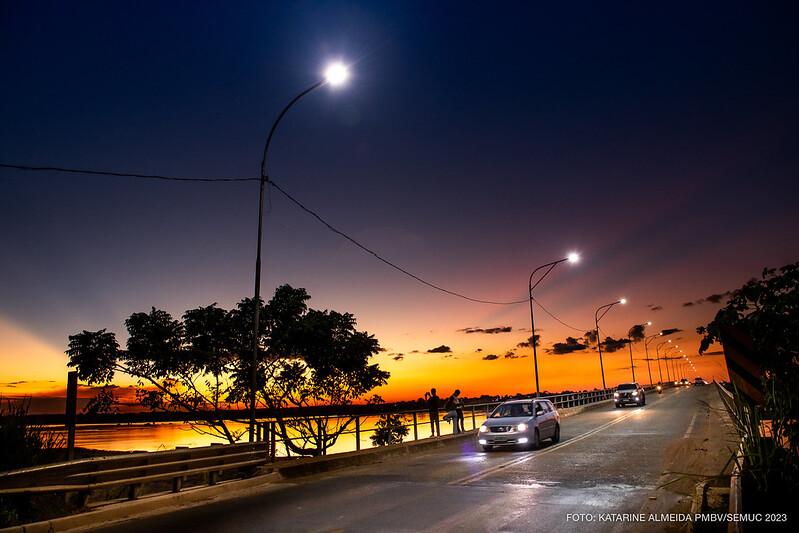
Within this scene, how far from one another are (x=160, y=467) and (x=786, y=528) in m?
9.41

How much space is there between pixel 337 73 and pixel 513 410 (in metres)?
12.0

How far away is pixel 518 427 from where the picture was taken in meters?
15.7

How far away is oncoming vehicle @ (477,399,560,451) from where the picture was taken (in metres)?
15.7

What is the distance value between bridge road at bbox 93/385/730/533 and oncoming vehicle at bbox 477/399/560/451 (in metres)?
0.78

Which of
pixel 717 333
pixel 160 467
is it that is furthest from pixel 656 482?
pixel 160 467

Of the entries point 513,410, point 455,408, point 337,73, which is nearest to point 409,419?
point 455,408

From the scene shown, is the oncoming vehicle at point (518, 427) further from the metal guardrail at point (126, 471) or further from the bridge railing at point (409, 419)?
the metal guardrail at point (126, 471)

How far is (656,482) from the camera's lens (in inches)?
380

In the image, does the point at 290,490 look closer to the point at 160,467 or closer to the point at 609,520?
the point at 160,467

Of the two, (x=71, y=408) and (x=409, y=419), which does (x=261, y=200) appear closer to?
(x=71, y=408)

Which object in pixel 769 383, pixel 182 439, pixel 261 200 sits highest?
pixel 261 200

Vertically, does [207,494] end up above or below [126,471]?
below

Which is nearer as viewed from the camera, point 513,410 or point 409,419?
point 513,410

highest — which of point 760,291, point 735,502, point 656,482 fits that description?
point 760,291
